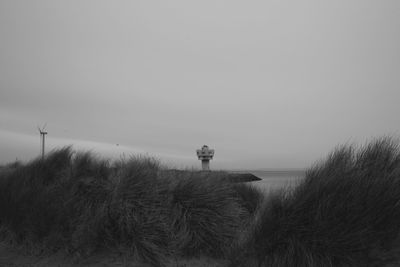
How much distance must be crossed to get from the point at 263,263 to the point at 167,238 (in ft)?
6.45

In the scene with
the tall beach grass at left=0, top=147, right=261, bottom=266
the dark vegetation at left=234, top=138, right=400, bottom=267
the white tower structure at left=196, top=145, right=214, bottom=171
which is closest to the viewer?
the dark vegetation at left=234, top=138, right=400, bottom=267

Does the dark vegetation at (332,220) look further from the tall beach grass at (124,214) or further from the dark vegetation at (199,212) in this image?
the tall beach grass at (124,214)

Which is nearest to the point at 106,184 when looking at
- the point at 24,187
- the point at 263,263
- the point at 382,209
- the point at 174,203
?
the point at 174,203

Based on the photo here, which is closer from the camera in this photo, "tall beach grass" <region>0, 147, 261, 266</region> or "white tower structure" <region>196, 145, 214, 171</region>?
"tall beach grass" <region>0, 147, 261, 266</region>

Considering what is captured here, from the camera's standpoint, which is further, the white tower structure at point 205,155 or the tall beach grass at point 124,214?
the white tower structure at point 205,155

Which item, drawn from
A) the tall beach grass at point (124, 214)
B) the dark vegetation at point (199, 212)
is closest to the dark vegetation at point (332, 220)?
the dark vegetation at point (199, 212)

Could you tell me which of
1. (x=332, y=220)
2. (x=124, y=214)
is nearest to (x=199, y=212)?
(x=124, y=214)

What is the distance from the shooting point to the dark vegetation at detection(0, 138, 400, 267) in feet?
14.1

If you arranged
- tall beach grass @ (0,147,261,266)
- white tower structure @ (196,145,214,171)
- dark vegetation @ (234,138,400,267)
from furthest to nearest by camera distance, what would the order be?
1. white tower structure @ (196,145,214,171)
2. tall beach grass @ (0,147,261,266)
3. dark vegetation @ (234,138,400,267)

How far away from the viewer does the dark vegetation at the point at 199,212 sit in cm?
430

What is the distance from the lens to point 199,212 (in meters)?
6.11

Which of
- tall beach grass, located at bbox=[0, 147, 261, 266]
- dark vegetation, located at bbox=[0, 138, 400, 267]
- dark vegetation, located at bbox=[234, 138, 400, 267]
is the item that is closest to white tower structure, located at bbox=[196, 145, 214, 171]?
dark vegetation, located at bbox=[0, 138, 400, 267]

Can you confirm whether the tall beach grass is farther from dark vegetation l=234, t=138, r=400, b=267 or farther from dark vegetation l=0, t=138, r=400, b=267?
dark vegetation l=234, t=138, r=400, b=267

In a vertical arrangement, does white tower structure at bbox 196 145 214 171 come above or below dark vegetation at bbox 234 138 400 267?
above
